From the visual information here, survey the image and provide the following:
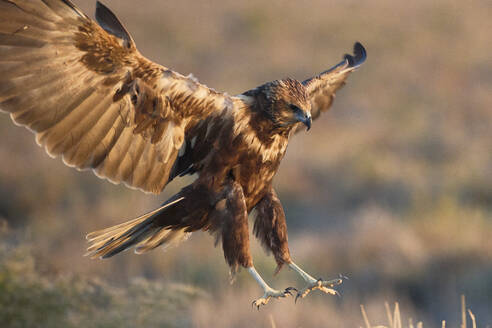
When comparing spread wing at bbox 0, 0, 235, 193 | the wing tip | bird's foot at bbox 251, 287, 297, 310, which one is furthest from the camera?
the wing tip

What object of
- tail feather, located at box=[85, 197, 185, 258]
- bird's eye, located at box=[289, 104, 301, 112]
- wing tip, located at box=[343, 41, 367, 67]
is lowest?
tail feather, located at box=[85, 197, 185, 258]

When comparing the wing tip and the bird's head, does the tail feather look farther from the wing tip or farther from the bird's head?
the wing tip

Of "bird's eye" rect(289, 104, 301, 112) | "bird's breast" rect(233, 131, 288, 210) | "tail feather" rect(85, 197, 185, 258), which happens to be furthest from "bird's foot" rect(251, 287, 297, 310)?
"bird's eye" rect(289, 104, 301, 112)

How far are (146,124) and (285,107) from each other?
2.85 ft

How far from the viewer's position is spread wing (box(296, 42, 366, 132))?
5.70m

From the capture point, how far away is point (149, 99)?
450 centimetres

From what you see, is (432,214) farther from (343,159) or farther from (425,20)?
(425,20)

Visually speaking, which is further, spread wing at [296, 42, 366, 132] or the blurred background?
spread wing at [296, 42, 366, 132]

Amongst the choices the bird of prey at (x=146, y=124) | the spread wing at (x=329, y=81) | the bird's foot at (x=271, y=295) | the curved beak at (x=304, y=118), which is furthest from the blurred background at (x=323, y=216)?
the spread wing at (x=329, y=81)

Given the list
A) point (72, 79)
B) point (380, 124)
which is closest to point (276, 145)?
point (72, 79)

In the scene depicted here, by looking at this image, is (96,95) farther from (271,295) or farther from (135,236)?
(271,295)

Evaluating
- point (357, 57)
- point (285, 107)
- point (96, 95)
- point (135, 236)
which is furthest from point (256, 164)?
point (357, 57)

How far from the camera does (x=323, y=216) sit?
39.4ft

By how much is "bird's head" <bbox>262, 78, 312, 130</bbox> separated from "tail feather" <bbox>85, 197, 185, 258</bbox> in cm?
80
